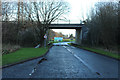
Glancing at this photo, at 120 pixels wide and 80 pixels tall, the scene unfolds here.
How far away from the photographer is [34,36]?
3300 centimetres

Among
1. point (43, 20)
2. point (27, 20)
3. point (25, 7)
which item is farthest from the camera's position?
point (43, 20)

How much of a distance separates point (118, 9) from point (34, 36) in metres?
20.9

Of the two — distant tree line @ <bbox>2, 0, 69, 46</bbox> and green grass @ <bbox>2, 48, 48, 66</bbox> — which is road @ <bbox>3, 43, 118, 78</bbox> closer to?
green grass @ <bbox>2, 48, 48, 66</bbox>

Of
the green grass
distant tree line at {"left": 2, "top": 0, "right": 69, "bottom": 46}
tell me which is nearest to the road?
the green grass

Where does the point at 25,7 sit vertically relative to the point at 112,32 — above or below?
above

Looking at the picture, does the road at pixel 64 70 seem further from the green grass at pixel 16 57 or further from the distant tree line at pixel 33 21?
the distant tree line at pixel 33 21

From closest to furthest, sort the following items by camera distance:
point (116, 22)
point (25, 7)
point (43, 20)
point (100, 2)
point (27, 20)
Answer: point (116, 22) < point (100, 2) < point (25, 7) < point (27, 20) < point (43, 20)

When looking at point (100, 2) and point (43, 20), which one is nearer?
point (100, 2)

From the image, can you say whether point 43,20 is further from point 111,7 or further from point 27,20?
point 111,7

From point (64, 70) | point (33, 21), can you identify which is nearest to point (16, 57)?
point (64, 70)

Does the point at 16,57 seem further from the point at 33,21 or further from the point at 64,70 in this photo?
the point at 33,21

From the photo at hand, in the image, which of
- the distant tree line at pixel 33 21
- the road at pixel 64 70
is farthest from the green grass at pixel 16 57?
the distant tree line at pixel 33 21

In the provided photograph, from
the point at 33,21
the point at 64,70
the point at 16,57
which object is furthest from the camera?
the point at 33,21

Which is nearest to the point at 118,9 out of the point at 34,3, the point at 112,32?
the point at 112,32
